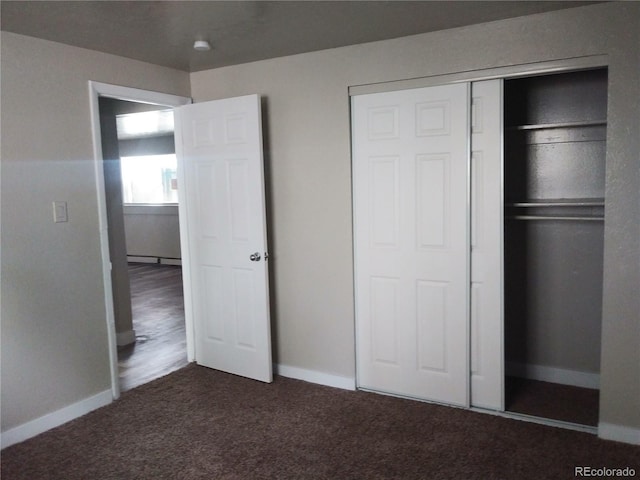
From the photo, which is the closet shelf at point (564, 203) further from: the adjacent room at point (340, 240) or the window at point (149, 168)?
the window at point (149, 168)

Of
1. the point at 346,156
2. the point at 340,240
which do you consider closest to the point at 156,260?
the point at 340,240

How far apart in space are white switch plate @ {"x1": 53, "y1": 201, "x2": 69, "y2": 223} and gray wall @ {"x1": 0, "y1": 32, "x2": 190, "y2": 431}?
3cm

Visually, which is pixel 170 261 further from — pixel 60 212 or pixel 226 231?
pixel 60 212

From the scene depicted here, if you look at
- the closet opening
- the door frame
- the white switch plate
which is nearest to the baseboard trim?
the closet opening

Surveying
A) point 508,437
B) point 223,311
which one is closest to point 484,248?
point 508,437

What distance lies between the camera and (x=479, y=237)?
9.91 ft

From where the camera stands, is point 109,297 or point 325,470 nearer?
point 325,470

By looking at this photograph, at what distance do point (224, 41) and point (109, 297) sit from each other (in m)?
1.82

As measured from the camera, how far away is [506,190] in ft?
11.9

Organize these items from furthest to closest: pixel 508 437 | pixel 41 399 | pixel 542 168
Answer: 1. pixel 542 168
2. pixel 41 399
3. pixel 508 437

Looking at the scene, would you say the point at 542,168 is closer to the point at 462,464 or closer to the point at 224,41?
the point at 462,464

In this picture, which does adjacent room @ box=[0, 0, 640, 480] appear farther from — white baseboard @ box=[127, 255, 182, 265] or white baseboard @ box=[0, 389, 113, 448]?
white baseboard @ box=[127, 255, 182, 265]

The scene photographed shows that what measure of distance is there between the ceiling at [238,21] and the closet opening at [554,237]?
915 millimetres

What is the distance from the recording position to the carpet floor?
2512mm
